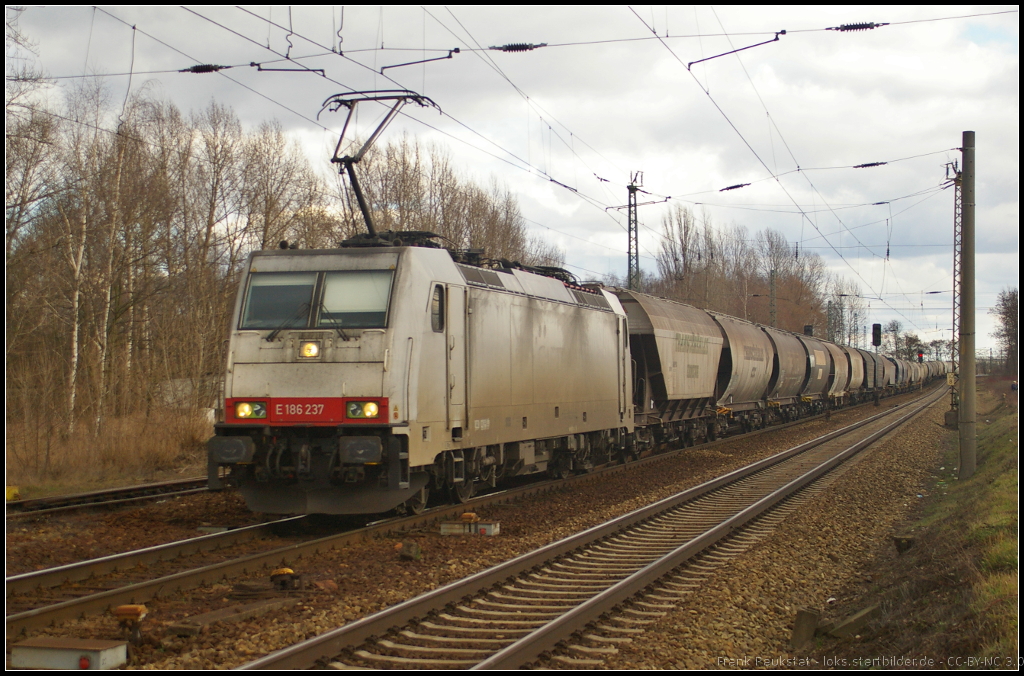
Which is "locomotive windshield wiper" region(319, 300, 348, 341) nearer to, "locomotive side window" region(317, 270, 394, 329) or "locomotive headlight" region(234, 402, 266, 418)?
"locomotive side window" region(317, 270, 394, 329)

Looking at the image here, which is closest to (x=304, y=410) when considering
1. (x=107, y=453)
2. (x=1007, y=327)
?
(x=107, y=453)

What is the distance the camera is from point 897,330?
12331cm

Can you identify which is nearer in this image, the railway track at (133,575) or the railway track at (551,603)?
the railway track at (551,603)

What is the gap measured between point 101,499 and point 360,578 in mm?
7077

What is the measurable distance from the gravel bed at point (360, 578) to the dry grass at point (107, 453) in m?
7.67

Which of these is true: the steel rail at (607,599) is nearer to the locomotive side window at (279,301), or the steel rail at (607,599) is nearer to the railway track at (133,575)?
the railway track at (133,575)

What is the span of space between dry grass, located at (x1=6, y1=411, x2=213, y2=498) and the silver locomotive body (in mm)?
6017

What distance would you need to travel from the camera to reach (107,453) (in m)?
16.7

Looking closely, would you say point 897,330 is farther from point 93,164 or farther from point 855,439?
point 93,164

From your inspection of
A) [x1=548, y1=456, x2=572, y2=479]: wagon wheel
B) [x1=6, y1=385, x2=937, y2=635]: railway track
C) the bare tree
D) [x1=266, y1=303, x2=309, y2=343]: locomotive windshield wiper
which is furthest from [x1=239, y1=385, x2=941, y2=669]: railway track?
the bare tree

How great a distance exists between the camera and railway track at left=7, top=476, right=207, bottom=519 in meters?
11.5

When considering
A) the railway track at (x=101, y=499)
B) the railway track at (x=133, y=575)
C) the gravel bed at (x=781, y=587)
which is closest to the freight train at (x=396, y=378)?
the railway track at (x=133, y=575)

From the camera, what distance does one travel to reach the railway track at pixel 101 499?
37.6ft

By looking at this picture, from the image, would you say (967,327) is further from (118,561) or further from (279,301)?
(118,561)
